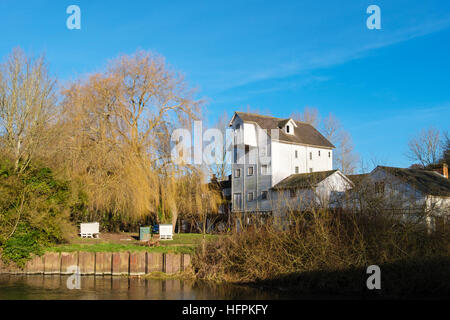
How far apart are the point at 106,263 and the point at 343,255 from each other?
39.5ft

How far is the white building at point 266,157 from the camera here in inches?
1964

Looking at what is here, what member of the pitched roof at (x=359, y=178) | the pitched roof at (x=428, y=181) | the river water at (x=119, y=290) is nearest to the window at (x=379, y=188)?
the pitched roof at (x=359, y=178)

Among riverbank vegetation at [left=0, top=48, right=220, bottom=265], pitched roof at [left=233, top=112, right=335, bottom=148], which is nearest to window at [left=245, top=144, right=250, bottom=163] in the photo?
pitched roof at [left=233, top=112, right=335, bottom=148]

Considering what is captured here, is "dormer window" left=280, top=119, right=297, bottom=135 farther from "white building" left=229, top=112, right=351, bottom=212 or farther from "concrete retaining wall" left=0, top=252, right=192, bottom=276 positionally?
"concrete retaining wall" left=0, top=252, right=192, bottom=276

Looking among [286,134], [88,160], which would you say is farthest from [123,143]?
[286,134]

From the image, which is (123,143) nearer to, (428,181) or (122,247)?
(122,247)

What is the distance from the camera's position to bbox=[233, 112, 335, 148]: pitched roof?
5166cm

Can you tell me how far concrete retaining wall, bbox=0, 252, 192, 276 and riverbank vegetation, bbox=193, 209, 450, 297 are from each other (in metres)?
3.63

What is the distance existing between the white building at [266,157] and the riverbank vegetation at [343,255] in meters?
28.4

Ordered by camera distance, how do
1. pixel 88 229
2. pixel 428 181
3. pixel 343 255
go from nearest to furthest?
pixel 343 255 < pixel 88 229 < pixel 428 181

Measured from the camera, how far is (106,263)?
23.0 metres
